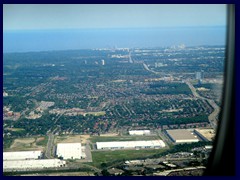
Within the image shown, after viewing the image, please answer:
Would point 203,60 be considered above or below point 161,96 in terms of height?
above

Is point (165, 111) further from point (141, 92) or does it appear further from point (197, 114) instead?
point (141, 92)

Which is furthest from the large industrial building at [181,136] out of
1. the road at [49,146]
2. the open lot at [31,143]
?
the open lot at [31,143]

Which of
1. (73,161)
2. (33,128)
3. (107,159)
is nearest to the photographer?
(73,161)

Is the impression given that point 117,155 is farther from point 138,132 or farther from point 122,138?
point 138,132

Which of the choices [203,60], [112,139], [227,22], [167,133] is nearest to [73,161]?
[112,139]

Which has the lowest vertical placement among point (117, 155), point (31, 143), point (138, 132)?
point (117, 155)

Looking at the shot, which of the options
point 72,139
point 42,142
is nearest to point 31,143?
point 42,142

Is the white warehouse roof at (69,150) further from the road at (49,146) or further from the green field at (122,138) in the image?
the green field at (122,138)

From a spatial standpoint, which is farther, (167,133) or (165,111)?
(165,111)
